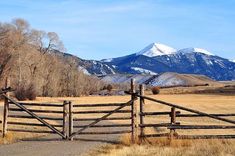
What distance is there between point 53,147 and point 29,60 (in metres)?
79.6

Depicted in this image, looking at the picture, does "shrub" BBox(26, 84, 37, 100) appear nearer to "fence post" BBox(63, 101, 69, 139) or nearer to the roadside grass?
"fence post" BBox(63, 101, 69, 139)

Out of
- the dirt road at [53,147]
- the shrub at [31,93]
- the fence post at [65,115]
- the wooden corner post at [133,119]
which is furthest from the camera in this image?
the shrub at [31,93]

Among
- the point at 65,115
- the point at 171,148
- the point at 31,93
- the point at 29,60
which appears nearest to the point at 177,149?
the point at 171,148

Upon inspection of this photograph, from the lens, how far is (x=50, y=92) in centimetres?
10862

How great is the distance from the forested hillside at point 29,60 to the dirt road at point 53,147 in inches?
2468

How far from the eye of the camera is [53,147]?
60.2 feet

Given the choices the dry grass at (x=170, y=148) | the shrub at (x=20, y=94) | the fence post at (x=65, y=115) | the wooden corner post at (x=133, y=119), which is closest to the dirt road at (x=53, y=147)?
the fence post at (x=65, y=115)

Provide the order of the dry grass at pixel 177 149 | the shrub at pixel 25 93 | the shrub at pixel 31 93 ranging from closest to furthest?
the dry grass at pixel 177 149, the shrub at pixel 25 93, the shrub at pixel 31 93

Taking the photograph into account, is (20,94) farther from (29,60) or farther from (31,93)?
(29,60)

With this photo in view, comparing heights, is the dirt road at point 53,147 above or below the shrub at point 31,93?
below

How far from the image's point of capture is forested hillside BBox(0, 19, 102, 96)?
9188cm

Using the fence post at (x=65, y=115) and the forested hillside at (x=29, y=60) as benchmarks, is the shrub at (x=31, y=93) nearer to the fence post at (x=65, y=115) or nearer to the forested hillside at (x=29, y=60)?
the forested hillside at (x=29, y=60)

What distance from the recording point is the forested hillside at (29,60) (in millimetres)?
91875

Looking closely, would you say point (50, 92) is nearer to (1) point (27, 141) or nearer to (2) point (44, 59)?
(2) point (44, 59)
